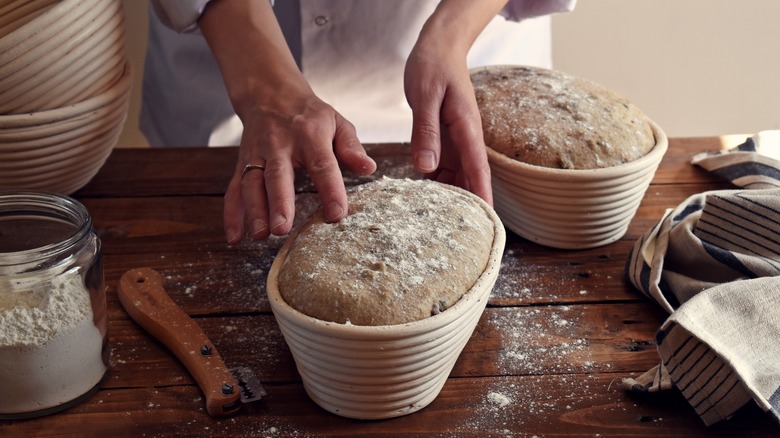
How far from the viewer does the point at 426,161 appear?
1.17 metres

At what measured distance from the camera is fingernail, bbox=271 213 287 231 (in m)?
1.05

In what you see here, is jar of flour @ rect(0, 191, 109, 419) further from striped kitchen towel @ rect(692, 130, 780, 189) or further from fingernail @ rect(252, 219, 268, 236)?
striped kitchen towel @ rect(692, 130, 780, 189)

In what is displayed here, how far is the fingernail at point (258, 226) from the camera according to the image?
3.50ft

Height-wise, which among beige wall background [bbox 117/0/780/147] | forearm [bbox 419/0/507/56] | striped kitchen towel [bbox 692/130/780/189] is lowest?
beige wall background [bbox 117/0/780/147]

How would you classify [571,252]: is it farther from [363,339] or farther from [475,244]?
[363,339]

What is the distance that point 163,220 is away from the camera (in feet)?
4.50

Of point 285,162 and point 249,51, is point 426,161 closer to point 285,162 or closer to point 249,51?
point 285,162

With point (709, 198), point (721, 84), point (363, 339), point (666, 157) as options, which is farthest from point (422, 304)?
point (721, 84)

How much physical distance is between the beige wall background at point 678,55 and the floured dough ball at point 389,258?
1500 mm

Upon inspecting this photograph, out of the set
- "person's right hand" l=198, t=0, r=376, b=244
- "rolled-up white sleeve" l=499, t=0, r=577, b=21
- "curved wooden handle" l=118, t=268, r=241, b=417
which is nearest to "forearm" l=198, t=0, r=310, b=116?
"person's right hand" l=198, t=0, r=376, b=244

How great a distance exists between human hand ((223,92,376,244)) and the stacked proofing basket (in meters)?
0.26

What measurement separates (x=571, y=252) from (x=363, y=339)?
1.76ft

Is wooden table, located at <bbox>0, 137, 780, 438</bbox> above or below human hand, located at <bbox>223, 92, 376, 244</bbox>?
below

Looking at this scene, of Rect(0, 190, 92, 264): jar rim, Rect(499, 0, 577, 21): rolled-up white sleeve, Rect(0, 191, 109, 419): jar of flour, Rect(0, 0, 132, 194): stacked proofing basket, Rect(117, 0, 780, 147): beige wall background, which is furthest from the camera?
Rect(117, 0, 780, 147): beige wall background
